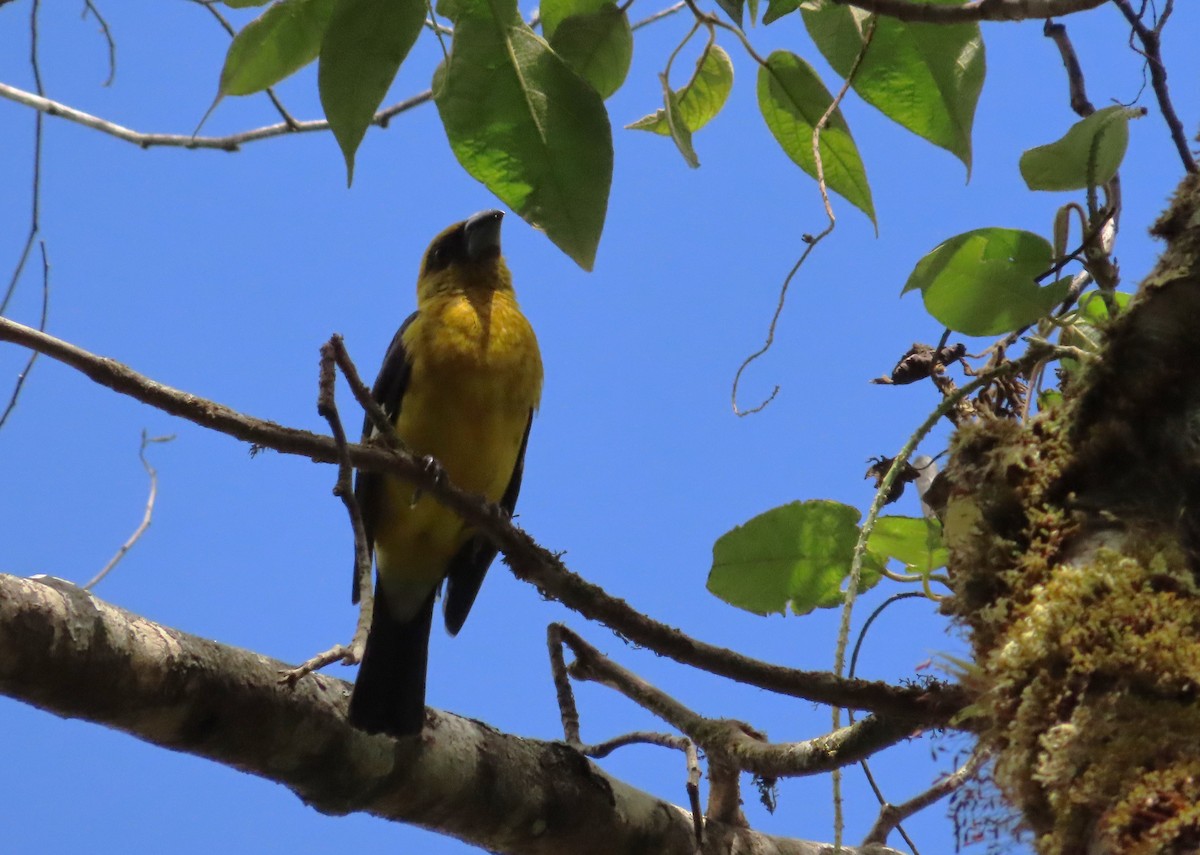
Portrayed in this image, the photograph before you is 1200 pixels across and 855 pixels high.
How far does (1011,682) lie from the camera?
1.33 m

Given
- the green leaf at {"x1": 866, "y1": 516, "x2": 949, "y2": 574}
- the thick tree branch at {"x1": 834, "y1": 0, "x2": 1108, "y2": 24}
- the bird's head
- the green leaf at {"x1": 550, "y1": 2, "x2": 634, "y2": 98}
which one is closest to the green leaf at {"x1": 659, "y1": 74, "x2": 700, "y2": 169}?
the green leaf at {"x1": 550, "y1": 2, "x2": 634, "y2": 98}

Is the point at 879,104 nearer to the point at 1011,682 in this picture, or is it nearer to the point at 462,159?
the point at 462,159

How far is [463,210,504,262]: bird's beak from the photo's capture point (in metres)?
4.48

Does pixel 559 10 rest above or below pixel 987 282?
above

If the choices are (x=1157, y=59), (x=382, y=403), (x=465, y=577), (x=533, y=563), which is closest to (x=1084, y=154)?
(x=1157, y=59)

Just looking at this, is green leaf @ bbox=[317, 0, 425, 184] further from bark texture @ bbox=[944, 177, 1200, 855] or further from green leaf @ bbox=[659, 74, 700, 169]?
bark texture @ bbox=[944, 177, 1200, 855]

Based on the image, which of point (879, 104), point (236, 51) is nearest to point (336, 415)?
point (236, 51)

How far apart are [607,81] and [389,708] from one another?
1.20m

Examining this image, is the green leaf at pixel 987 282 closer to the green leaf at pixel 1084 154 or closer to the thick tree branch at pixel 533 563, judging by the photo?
the green leaf at pixel 1084 154

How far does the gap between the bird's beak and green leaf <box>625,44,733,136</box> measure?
2211 millimetres

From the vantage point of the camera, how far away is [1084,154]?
2070 mm

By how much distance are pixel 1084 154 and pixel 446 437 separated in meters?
2.22

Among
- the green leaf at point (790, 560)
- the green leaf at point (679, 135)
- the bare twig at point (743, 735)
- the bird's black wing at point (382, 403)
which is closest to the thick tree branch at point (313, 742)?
the bare twig at point (743, 735)

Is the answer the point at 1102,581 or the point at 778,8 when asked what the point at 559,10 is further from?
the point at 1102,581
